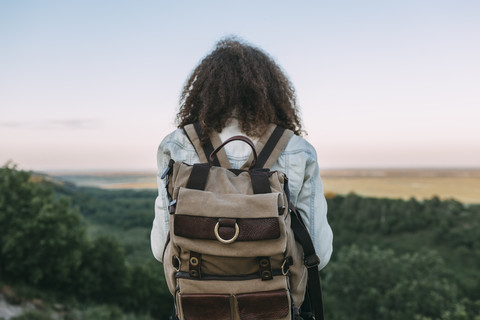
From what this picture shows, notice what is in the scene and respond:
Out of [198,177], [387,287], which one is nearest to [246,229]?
[198,177]

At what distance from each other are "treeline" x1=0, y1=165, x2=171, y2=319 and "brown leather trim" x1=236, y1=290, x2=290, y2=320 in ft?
93.8

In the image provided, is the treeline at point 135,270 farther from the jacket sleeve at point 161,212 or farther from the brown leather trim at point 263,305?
the brown leather trim at point 263,305

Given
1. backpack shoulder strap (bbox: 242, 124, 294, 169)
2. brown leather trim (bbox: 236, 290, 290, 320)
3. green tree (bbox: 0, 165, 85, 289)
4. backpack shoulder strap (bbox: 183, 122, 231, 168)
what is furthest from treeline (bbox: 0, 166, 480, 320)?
brown leather trim (bbox: 236, 290, 290, 320)

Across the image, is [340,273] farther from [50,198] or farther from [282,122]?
[282,122]

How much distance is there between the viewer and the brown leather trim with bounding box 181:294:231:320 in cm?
156

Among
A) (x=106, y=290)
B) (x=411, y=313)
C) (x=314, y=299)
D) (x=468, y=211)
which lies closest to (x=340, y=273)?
(x=411, y=313)

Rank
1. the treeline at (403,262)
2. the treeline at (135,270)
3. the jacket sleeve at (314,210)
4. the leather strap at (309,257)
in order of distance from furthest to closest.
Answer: the treeline at (403,262) < the treeline at (135,270) < the jacket sleeve at (314,210) < the leather strap at (309,257)

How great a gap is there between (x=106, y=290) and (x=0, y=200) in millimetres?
12198

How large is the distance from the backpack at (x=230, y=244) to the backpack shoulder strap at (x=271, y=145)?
72 mm

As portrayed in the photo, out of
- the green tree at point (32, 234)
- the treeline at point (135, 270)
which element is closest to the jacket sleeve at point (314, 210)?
the treeline at point (135, 270)

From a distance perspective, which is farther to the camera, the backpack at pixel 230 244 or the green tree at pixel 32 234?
the green tree at pixel 32 234

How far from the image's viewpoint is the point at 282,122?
1942 millimetres

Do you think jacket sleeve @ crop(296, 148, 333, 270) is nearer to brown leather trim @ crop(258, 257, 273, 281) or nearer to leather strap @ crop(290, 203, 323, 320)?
leather strap @ crop(290, 203, 323, 320)

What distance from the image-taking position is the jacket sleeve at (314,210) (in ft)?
6.00
